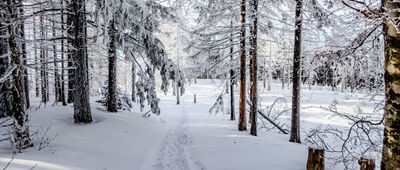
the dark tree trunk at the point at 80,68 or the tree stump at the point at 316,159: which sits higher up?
the dark tree trunk at the point at 80,68

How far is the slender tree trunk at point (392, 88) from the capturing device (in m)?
2.62

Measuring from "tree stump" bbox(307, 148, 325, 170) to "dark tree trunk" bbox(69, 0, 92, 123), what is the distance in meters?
7.57

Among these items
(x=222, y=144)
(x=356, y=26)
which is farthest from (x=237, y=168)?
(x=356, y=26)

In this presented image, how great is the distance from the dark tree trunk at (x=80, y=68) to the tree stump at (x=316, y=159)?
757 centimetres

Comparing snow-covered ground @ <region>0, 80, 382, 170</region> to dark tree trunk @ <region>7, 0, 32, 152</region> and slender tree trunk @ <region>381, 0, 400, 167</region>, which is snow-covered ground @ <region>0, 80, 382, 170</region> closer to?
dark tree trunk @ <region>7, 0, 32, 152</region>

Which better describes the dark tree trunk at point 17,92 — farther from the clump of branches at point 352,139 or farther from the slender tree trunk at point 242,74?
the slender tree trunk at point 242,74

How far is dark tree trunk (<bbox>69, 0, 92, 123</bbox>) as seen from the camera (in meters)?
7.92

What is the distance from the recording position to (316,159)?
4672mm

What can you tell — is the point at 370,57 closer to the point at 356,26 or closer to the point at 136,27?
the point at 356,26

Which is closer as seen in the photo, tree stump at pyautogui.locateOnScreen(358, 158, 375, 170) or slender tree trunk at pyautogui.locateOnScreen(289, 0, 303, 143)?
tree stump at pyautogui.locateOnScreen(358, 158, 375, 170)

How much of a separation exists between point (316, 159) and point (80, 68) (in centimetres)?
799

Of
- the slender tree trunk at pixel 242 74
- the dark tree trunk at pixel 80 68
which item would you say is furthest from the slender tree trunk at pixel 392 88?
the dark tree trunk at pixel 80 68

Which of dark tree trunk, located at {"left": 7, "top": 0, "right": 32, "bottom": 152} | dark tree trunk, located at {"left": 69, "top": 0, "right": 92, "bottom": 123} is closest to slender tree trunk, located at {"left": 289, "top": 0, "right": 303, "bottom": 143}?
dark tree trunk, located at {"left": 69, "top": 0, "right": 92, "bottom": 123}

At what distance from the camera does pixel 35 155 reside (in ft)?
17.4
